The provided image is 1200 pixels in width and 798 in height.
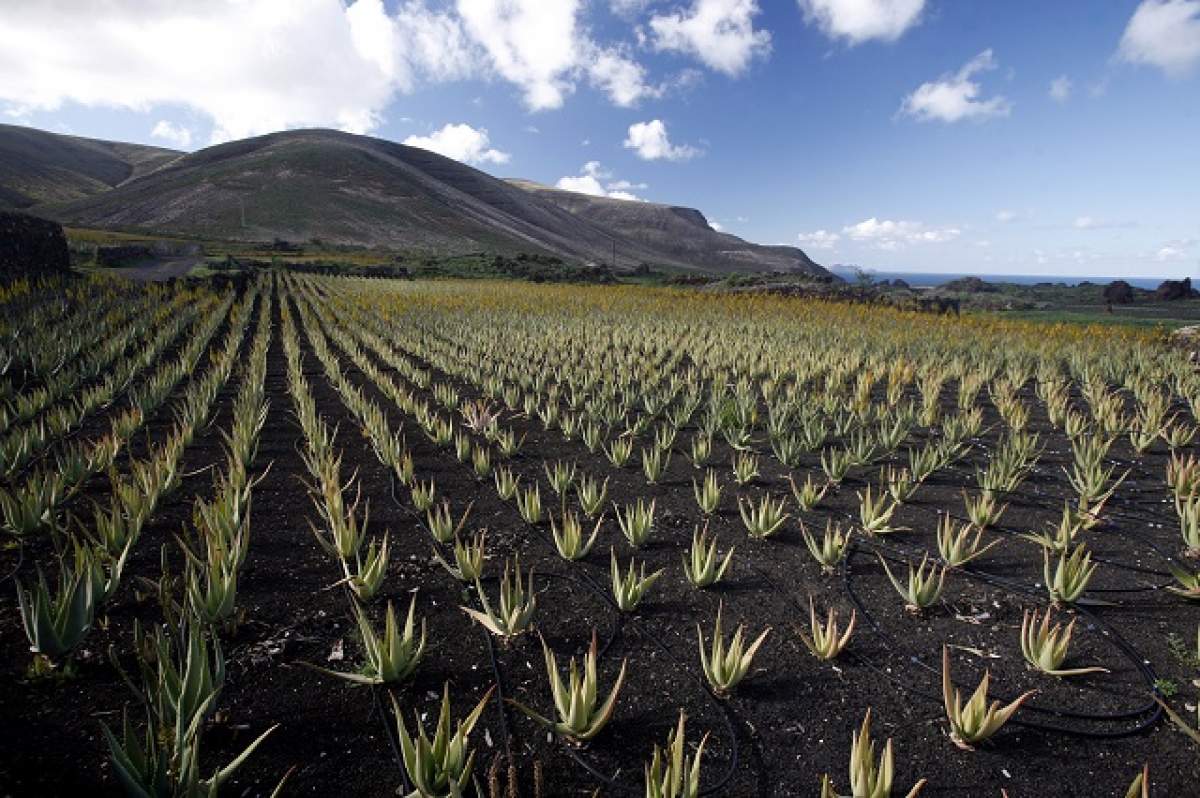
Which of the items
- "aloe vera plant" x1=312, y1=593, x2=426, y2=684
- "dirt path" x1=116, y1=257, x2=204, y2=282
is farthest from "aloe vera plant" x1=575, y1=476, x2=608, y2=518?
"dirt path" x1=116, y1=257, x2=204, y2=282

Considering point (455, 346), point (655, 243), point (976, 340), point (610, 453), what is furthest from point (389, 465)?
point (655, 243)

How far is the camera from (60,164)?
429ft

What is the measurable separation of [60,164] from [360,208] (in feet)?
302

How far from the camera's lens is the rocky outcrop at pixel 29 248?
655 inches

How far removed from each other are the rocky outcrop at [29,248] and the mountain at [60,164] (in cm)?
9763

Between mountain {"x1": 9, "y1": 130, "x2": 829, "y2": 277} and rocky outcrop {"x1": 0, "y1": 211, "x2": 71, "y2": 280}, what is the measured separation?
64107mm

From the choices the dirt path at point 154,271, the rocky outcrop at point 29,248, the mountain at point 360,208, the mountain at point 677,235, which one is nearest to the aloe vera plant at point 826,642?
the rocky outcrop at point 29,248

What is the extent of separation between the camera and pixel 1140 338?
42.8ft

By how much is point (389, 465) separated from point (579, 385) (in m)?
4.04

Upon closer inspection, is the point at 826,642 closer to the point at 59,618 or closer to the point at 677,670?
the point at 677,670

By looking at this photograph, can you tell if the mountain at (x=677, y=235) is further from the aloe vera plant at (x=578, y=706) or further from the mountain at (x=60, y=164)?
the aloe vera plant at (x=578, y=706)

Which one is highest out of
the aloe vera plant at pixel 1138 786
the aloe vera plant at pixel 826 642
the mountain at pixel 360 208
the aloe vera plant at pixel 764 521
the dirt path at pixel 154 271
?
the mountain at pixel 360 208

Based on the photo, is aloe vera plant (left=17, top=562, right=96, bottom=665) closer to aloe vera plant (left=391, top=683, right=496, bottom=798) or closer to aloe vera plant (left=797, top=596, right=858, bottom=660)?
aloe vera plant (left=391, top=683, right=496, bottom=798)

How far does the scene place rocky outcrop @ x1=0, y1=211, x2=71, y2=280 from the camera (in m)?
16.6
